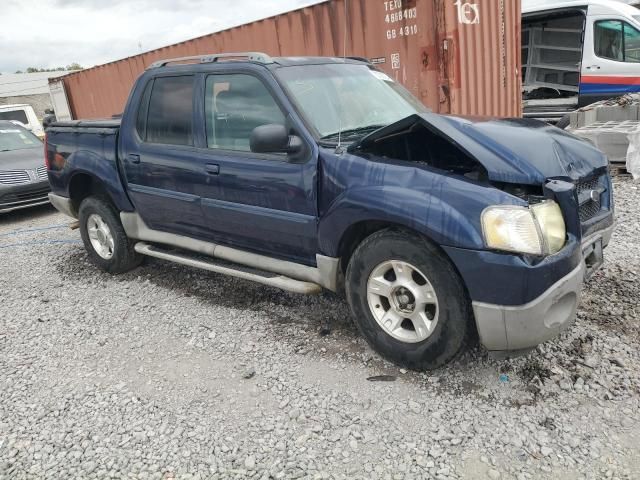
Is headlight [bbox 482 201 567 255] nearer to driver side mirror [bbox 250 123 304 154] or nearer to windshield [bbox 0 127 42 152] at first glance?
driver side mirror [bbox 250 123 304 154]

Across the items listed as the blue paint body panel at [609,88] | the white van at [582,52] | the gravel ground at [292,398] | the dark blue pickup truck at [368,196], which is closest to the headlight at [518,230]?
the dark blue pickup truck at [368,196]

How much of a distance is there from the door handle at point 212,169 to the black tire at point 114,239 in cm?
151

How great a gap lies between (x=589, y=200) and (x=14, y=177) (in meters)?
8.23

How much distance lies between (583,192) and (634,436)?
1.29m

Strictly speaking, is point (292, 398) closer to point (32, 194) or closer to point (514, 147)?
point (514, 147)

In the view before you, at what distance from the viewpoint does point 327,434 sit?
8.73 ft

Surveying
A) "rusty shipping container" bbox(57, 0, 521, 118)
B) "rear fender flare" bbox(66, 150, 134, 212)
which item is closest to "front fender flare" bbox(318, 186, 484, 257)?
"rear fender flare" bbox(66, 150, 134, 212)

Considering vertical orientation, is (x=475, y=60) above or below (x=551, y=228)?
above

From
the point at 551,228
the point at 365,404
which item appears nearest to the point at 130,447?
the point at 365,404

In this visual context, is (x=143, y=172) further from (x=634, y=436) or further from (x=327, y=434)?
(x=634, y=436)

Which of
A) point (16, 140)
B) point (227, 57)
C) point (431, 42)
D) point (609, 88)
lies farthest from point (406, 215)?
point (16, 140)

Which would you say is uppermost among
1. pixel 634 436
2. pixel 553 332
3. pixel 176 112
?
A: pixel 176 112

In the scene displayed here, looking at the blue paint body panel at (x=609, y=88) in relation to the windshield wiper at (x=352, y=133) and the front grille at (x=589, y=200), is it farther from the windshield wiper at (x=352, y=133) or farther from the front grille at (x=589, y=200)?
the windshield wiper at (x=352, y=133)

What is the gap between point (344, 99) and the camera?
3740 millimetres
